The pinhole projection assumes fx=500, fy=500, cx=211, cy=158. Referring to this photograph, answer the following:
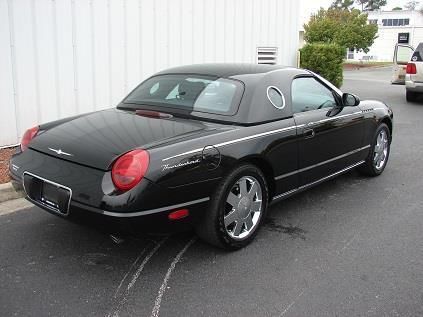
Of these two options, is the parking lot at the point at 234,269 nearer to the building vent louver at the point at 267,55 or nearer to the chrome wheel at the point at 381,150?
the chrome wheel at the point at 381,150

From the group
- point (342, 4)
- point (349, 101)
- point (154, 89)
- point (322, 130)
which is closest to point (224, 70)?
point (154, 89)

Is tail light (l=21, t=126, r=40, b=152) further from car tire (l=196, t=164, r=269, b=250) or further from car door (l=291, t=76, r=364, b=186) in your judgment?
car door (l=291, t=76, r=364, b=186)

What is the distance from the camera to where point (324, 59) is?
14.0 metres

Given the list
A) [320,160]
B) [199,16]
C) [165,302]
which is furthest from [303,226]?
[199,16]

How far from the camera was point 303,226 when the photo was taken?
458 cm

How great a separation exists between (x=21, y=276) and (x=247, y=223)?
5.77 feet

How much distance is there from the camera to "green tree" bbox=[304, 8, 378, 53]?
32656 millimetres

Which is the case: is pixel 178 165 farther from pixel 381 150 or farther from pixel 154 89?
pixel 381 150

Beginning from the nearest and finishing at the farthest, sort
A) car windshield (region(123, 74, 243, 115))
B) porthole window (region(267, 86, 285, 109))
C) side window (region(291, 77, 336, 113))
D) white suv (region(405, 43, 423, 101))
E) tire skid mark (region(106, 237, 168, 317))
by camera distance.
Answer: tire skid mark (region(106, 237, 168, 317)) → car windshield (region(123, 74, 243, 115)) → porthole window (region(267, 86, 285, 109)) → side window (region(291, 77, 336, 113)) → white suv (region(405, 43, 423, 101))

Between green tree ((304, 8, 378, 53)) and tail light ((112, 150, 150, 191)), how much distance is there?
101ft

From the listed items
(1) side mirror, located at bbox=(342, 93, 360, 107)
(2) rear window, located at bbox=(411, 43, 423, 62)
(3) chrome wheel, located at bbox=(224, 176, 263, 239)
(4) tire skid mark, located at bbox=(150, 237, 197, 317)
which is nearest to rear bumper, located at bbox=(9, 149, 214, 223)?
(3) chrome wheel, located at bbox=(224, 176, 263, 239)

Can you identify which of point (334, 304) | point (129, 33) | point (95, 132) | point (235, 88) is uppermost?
point (129, 33)

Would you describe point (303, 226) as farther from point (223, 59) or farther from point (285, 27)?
point (285, 27)

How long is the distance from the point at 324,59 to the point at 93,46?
800 centimetres
